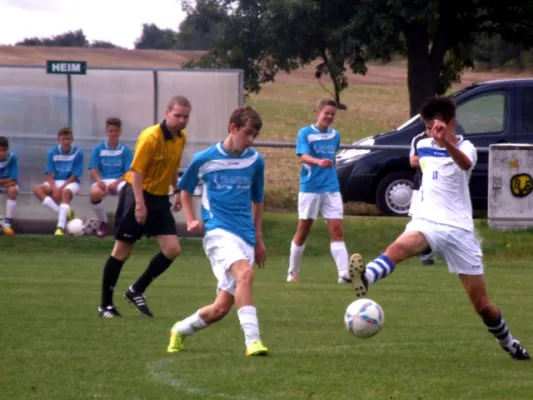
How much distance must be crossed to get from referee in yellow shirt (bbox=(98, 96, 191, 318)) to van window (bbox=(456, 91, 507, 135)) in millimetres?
9797

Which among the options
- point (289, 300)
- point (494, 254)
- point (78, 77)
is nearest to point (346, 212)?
point (494, 254)

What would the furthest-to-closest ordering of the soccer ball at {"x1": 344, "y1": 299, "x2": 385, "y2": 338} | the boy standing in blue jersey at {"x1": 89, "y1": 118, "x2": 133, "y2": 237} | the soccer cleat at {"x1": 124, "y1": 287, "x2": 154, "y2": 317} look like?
the boy standing in blue jersey at {"x1": 89, "y1": 118, "x2": 133, "y2": 237}, the soccer cleat at {"x1": 124, "y1": 287, "x2": 154, "y2": 317}, the soccer ball at {"x1": 344, "y1": 299, "x2": 385, "y2": 338}

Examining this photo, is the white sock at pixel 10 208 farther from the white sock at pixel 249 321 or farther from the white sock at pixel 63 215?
the white sock at pixel 249 321

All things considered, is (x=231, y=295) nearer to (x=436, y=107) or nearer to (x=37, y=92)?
(x=436, y=107)

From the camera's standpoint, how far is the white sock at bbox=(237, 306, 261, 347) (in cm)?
787

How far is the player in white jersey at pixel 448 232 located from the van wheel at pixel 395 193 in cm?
1105

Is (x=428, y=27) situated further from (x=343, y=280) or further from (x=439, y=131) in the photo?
(x=439, y=131)

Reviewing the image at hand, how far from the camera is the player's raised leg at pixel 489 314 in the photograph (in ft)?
25.8

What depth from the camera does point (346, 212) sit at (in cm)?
2066

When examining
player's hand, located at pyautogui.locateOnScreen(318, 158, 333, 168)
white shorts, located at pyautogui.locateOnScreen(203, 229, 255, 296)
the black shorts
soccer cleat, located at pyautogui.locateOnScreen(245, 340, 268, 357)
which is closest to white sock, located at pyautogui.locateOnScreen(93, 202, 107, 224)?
player's hand, located at pyautogui.locateOnScreen(318, 158, 333, 168)

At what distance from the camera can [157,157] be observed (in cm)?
998

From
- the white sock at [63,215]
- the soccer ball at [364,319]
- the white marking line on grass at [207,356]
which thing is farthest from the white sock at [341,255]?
the white sock at [63,215]

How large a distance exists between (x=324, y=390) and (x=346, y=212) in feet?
45.6

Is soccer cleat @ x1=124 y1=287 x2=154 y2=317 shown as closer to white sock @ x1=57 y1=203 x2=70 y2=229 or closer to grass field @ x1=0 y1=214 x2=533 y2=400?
grass field @ x1=0 y1=214 x2=533 y2=400
